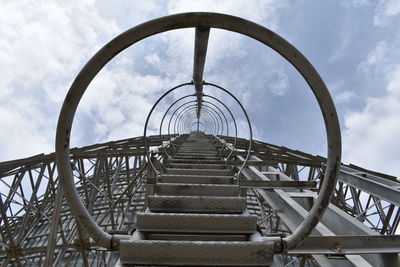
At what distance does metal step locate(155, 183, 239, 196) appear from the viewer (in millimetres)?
3049

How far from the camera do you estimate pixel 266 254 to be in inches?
70.3

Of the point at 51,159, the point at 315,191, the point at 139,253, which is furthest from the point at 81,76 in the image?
the point at 51,159

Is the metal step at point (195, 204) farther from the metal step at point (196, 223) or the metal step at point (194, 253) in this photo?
the metal step at point (194, 253)

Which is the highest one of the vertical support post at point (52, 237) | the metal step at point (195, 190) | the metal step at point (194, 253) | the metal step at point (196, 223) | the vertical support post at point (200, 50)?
the vertical support post at point (200, 50)

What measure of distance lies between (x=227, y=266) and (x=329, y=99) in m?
1.42

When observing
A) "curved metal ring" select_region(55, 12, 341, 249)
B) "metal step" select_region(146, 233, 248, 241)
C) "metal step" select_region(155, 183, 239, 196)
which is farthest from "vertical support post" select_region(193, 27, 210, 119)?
"metal step" select_region(146, 233, 248, 241)

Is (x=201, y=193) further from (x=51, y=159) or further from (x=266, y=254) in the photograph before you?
(x=51, y=159)

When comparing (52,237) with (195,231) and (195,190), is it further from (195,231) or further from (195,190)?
(195,231)

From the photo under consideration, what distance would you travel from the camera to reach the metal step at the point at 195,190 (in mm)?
3049

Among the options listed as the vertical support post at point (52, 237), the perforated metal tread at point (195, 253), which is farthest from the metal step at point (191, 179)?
the vertical support post at point (52, 237)

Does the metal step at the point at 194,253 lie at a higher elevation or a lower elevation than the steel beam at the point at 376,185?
lower

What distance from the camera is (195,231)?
225 cm

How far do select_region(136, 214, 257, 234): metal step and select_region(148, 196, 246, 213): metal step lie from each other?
1.14ft

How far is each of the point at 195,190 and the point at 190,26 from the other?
6.72ft
